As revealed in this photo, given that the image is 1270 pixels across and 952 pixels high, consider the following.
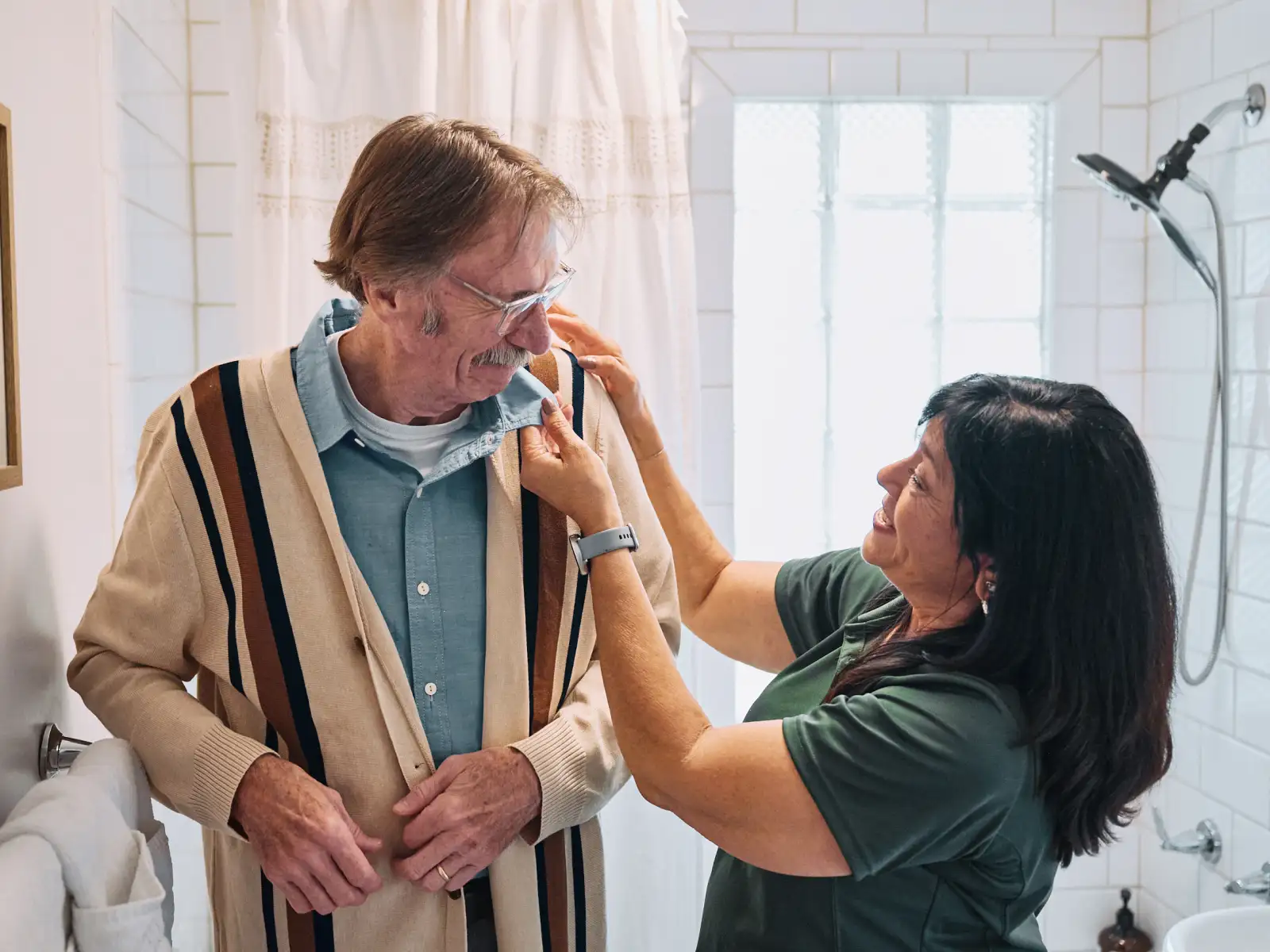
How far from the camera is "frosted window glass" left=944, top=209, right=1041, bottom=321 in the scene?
7.95 feet

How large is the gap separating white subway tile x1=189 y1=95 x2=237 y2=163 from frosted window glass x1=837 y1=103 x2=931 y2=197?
3.89 feet

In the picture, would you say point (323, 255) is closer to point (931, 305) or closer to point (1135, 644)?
point (931, 305)

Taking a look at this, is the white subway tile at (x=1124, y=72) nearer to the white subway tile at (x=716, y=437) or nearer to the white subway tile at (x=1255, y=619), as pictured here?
the white subway tile at (x=1255, y=619)

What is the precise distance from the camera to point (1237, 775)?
2145mm

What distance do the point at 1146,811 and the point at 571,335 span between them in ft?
5.66

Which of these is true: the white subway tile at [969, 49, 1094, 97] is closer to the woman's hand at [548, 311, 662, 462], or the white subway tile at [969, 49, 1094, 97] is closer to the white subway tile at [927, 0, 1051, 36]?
the white subway tile at [927, 0, 1051, 36]

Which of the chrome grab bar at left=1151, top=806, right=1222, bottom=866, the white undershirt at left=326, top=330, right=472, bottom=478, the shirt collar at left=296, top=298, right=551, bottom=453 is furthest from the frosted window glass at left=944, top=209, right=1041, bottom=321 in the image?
the white undershirt at left=326, top=330, right=472, bottom=478

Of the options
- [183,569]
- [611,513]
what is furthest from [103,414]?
[611,513]

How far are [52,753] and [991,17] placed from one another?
2.09m

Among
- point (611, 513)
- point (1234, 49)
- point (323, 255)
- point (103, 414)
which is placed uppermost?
point (1234, 49)

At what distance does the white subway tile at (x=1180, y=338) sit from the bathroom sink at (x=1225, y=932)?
103cm

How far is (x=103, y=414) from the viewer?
148 centimetres

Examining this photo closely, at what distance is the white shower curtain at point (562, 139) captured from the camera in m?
1.93

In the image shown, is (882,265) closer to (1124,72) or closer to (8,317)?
(1124,72)
